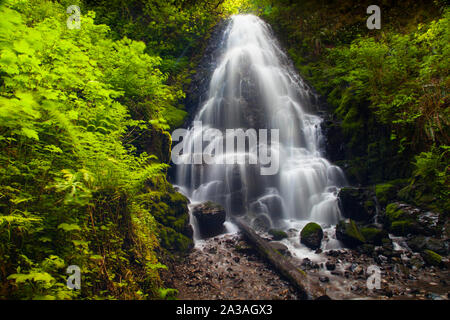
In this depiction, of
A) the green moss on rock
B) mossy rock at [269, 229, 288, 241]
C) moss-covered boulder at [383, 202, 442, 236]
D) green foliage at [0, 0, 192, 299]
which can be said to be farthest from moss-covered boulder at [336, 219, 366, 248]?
green foliage at [0, 0, 192, 299]

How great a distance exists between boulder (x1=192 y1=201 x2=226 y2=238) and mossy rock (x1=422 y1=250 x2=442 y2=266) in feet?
16.6

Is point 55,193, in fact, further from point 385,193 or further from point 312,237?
point 385,193

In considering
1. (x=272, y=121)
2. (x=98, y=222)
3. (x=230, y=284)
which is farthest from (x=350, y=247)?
(x=272, y=121)

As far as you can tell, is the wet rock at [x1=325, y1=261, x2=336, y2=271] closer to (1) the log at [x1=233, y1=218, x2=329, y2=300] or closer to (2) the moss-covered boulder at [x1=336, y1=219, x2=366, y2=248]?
(1) the log at [x1=233, y1=218, x2=329, y2=300]

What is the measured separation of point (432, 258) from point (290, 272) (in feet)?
Result: 11.1

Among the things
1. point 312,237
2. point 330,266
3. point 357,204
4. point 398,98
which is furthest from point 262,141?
point 330,266

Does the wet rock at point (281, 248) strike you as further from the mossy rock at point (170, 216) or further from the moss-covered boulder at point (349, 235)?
the mossy rock at point (170, 216)

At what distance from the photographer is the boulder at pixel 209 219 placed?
6690mm

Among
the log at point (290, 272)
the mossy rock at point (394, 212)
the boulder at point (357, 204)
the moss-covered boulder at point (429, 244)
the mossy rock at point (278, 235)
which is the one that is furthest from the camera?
the boulder at point (357, 204)

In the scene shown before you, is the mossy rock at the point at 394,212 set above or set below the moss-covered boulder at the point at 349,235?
above

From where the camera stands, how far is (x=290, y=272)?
14.4ft

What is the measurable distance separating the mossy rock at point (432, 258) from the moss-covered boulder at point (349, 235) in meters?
1.22

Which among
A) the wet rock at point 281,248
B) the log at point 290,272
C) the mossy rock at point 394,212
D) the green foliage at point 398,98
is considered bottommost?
the wet rock at point 281,248

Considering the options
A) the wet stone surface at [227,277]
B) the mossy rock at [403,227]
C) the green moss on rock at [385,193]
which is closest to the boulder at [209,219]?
the wet stone surface at [227,277]
